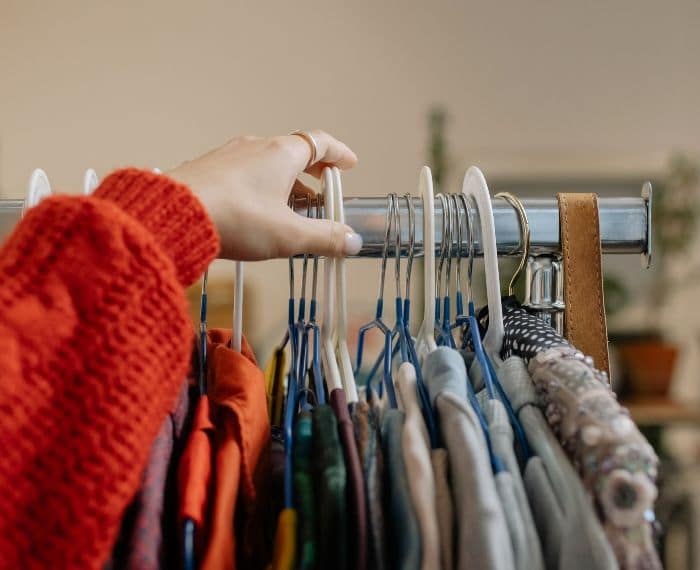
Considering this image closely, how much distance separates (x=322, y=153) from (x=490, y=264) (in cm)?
15

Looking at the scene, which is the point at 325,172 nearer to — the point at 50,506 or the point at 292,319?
the point at 292,319

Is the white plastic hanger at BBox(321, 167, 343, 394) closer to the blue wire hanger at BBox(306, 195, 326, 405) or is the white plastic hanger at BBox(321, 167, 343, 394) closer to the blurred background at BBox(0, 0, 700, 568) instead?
the blue wire hanger at BBox(306, 195, 326, 405)

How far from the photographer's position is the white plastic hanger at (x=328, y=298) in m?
0.43

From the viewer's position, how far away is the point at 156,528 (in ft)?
1.00

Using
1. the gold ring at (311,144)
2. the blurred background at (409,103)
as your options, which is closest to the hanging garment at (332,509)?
the gold ring at (311,144)

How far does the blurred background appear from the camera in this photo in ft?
5.25

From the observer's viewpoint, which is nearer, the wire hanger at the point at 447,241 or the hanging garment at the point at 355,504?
the hanging garment at the point at 355,504

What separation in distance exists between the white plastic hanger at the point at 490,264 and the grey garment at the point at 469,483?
86 millimetres

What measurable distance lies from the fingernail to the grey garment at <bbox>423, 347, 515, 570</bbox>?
104 millimetres

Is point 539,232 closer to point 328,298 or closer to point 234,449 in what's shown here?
point 328,298

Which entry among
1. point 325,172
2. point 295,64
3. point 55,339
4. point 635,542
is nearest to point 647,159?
point 295,64

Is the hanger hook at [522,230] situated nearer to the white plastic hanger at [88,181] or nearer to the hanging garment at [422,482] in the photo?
the hanging garment at [422,482]

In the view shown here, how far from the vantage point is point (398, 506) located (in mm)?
331

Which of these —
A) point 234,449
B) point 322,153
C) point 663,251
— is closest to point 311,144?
point 322,153
